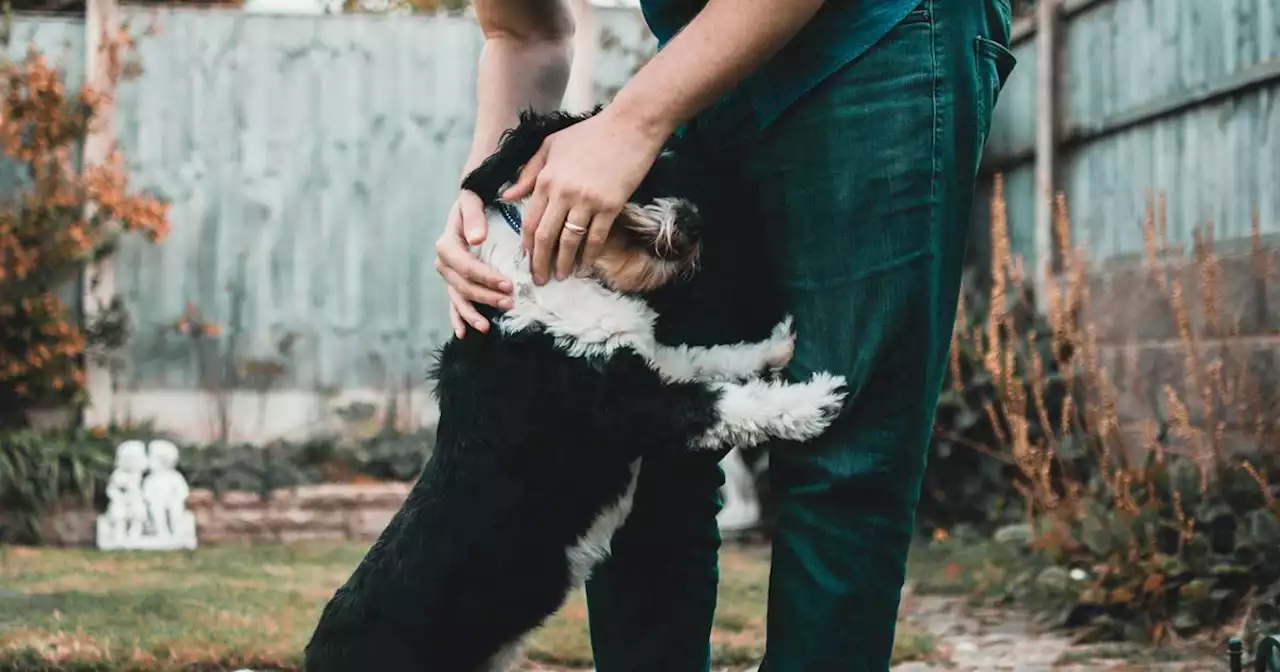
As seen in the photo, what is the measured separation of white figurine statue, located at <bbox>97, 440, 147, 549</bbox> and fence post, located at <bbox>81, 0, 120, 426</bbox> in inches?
35.0

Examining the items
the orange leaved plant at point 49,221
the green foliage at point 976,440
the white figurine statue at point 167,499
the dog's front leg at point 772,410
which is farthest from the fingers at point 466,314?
the orange leaved plant at point 49,221

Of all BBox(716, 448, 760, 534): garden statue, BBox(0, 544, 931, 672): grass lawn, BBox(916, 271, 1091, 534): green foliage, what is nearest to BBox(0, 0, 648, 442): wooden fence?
BBox(0, 544, 931, 672): grass lawn

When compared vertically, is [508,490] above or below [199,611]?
above

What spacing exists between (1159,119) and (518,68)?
388 centimetres

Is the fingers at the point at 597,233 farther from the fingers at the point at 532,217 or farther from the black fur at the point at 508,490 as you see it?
the black fur at the point at 508,490

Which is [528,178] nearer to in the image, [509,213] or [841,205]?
[509,213]

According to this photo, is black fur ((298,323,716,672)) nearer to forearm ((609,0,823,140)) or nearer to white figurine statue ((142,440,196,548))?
forearm ((609,0,823,140))

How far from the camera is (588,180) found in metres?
1.78

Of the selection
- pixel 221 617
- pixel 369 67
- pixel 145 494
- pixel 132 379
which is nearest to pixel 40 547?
pixel 145 494

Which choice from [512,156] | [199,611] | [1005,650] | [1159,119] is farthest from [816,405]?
[1159,119]

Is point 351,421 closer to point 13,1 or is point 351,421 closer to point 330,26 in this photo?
point 330,26

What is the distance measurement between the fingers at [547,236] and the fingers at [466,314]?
17 cm

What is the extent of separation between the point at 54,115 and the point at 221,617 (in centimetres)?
361

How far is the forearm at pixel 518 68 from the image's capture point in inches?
94.3
